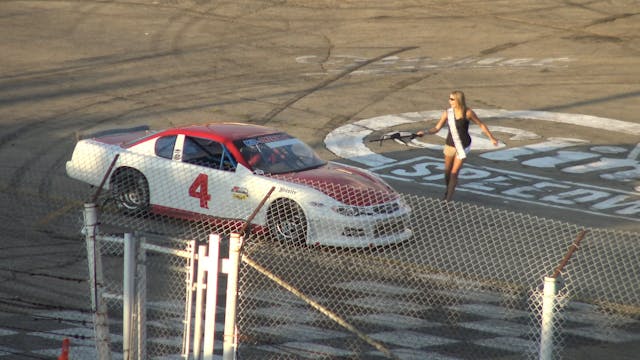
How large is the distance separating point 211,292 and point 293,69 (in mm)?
17907

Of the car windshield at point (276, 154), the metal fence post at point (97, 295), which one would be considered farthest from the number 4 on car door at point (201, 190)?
the metal fence post at point (97, 295)

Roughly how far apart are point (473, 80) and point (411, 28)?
5.74 meters

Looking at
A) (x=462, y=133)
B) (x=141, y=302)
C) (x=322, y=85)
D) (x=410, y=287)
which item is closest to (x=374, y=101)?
(x=322, y=85)

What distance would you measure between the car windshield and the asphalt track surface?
241 centimetres

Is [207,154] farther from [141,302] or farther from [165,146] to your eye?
[141,302]

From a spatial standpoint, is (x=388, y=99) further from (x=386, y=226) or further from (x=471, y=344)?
(x=471, y=344)

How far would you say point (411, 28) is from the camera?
3109 centimetres

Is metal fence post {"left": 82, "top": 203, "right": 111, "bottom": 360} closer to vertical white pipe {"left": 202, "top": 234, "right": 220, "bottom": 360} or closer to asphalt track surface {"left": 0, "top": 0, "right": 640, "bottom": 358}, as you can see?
vertical white pipe {"left": 202, "top": 234, "right": 220, "bottom": 360}

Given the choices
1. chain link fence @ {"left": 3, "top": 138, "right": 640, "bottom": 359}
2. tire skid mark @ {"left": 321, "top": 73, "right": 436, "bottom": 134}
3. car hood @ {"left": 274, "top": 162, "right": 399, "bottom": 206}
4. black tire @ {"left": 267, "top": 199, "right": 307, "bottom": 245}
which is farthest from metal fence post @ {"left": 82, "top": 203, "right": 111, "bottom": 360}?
tire skid mark @ {"left": 321, "top": 73, "right": 436, "bottom": 134}

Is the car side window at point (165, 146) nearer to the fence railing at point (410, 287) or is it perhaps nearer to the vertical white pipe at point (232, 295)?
the fence railing at point (410, 287)

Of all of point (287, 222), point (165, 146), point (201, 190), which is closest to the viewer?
point (287, 222)

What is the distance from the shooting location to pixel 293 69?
26.6m

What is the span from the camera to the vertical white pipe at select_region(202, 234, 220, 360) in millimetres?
8930

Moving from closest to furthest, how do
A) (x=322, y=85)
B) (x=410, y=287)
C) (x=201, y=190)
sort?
(x=410, y=287), (x=201, y=190), (x=322, y=85)
